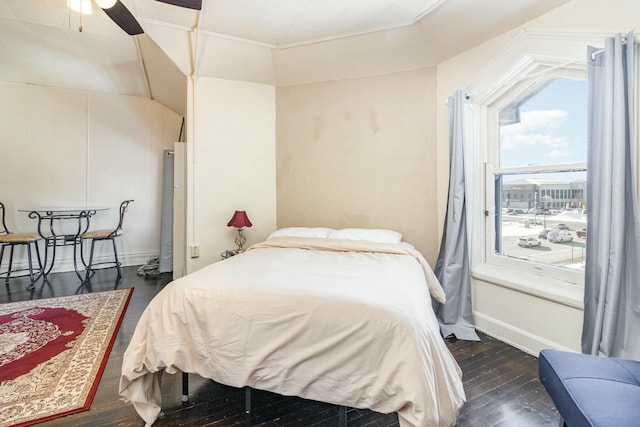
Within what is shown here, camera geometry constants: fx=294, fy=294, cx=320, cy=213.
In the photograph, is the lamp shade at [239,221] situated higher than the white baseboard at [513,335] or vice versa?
the lamp shade at [239,221]

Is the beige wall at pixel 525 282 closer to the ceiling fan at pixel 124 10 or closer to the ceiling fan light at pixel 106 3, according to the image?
the ceiling fan at pixel 124 10

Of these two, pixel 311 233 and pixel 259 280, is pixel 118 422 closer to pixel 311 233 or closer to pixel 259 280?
pixel 259 280

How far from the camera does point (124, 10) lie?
1.95 metres

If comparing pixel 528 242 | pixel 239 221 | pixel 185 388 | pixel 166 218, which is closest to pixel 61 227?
pixel 166 218

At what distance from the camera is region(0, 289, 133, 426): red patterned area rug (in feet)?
5.16

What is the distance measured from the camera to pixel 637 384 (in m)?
1.09

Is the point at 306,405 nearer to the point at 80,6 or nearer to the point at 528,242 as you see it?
the point at 528,242

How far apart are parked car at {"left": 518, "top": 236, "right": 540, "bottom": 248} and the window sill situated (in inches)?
8.8

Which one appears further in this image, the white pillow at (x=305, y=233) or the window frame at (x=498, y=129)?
the white pillow at (x=305, y=233)

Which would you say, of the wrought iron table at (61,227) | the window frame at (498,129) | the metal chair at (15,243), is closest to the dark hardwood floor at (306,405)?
the window frame at (498,129)

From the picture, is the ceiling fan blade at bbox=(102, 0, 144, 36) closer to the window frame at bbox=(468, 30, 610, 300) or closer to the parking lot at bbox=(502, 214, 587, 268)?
the window frame at bbox=(468, 30, 610, 300)

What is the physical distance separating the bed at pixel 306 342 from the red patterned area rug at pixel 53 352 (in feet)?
1.77

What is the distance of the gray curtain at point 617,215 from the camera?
1.59m

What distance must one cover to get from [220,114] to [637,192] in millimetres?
3558
